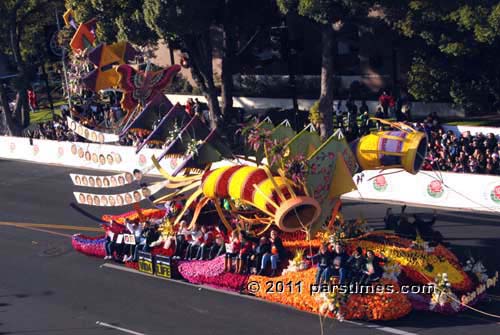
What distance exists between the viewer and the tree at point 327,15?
3023 centimetres

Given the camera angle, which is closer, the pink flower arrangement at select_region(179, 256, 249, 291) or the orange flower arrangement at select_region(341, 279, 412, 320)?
the orange flower arrangement at select_region(341, 279, 412, 320)

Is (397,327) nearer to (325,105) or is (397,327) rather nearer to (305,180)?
(305,180)

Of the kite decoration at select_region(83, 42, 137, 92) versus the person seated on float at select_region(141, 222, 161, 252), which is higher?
the kite decoration at select_region(83, 42, 137, 92)

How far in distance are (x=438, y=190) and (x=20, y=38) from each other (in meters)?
32.0

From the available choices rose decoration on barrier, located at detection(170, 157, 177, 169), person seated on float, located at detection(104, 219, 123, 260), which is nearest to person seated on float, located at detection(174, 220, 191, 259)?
person seated on float, located at detection(104, 219, 123, 260)

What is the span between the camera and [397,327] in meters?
18.1

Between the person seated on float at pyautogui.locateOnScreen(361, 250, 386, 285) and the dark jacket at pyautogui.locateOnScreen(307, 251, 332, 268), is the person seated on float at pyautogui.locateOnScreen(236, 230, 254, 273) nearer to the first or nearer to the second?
the dark jacket at pyautogui.locateOnScreen(307, 251, 332, 268)

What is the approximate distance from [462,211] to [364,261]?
920 cm

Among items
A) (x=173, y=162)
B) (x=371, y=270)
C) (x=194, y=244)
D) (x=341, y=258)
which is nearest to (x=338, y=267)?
(x=341, y=258)

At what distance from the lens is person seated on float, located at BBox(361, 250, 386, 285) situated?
61.6ft

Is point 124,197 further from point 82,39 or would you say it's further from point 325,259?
point 325,259

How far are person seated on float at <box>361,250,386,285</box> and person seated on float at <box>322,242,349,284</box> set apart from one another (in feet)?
1.71

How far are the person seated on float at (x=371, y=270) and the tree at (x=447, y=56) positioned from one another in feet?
46.8

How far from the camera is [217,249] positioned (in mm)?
22094
